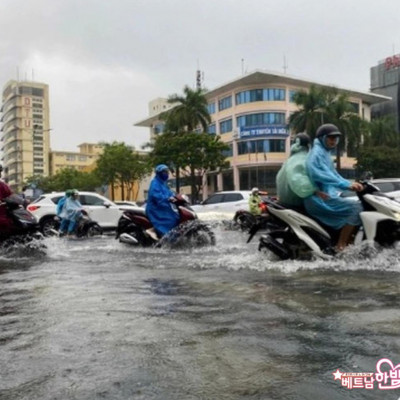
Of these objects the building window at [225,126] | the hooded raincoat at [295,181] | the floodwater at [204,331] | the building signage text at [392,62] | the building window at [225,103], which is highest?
the building signage text at [392,62]

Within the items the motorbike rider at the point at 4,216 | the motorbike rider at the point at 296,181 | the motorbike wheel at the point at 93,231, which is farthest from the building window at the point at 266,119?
the motorbike rider at the point at 296,181

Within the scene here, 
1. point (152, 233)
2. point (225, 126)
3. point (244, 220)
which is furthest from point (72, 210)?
point (225, 126)

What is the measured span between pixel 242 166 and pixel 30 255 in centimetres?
5149

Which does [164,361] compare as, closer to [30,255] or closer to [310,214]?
[310,214]

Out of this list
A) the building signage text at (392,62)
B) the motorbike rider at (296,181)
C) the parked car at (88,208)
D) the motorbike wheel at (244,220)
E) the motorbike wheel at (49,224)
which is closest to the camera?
the motorbike rider at (296,181)

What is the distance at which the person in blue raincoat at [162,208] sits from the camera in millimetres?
9367

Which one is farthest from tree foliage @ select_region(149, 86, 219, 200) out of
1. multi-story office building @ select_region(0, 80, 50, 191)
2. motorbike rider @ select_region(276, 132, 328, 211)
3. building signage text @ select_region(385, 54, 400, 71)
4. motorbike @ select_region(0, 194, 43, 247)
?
multi-story office building @ select_region(0, 80, 50, 191)

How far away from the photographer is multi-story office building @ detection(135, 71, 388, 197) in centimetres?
5722

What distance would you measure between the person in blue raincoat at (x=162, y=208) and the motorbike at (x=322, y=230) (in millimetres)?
2882

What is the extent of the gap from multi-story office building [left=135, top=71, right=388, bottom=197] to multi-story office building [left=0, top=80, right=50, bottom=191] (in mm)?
71495

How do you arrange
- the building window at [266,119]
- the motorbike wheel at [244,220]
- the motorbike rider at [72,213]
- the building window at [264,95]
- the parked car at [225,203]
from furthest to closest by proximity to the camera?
the building window at [264,95] < the building window at [266,119] < the parked car at [225,203] < the motorbike wheel at [244,220] < the motorbike rider at [72,213]

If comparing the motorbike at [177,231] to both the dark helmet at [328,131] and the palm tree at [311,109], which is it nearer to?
the dark helmet at [328,131]

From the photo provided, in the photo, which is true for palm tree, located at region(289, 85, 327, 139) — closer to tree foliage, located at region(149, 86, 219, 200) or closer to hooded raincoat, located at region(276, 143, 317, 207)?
tree foliage, located at region(149, 86, 219, 200)

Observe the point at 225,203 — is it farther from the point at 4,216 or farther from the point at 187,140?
the point at 187,140
